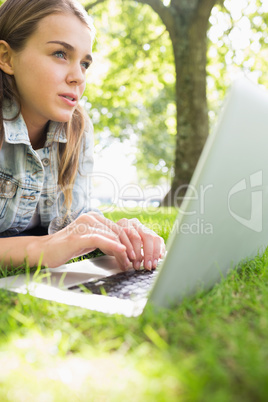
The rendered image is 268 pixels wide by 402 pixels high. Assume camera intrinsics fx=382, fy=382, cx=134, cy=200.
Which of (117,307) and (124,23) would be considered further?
(124,23)

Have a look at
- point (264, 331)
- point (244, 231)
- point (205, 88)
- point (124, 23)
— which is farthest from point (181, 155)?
point (264, 331)

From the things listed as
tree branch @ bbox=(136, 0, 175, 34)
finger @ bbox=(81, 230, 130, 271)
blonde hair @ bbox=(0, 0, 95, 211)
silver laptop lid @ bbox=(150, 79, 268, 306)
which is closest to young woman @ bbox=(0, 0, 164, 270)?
blonde hair @ bbox=(0, 0, 95, 211)

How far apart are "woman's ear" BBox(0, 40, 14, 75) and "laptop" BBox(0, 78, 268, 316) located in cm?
108

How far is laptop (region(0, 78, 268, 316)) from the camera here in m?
0.83

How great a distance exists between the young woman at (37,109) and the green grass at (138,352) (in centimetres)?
47

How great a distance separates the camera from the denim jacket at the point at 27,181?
186cm

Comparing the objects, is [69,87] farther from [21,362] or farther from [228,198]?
[21,362]

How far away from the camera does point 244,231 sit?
1191 mm

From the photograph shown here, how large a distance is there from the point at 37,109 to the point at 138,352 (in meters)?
1.44

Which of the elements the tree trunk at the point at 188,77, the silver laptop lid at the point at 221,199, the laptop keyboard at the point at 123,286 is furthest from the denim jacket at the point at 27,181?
the tree trunk at the point at 188,77

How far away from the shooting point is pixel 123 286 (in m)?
1.22

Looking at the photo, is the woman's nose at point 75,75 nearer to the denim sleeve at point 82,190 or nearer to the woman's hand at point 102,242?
the denim sleeve at point 82,190

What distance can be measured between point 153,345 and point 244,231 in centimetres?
54

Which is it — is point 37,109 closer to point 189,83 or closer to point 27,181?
point 27,181
